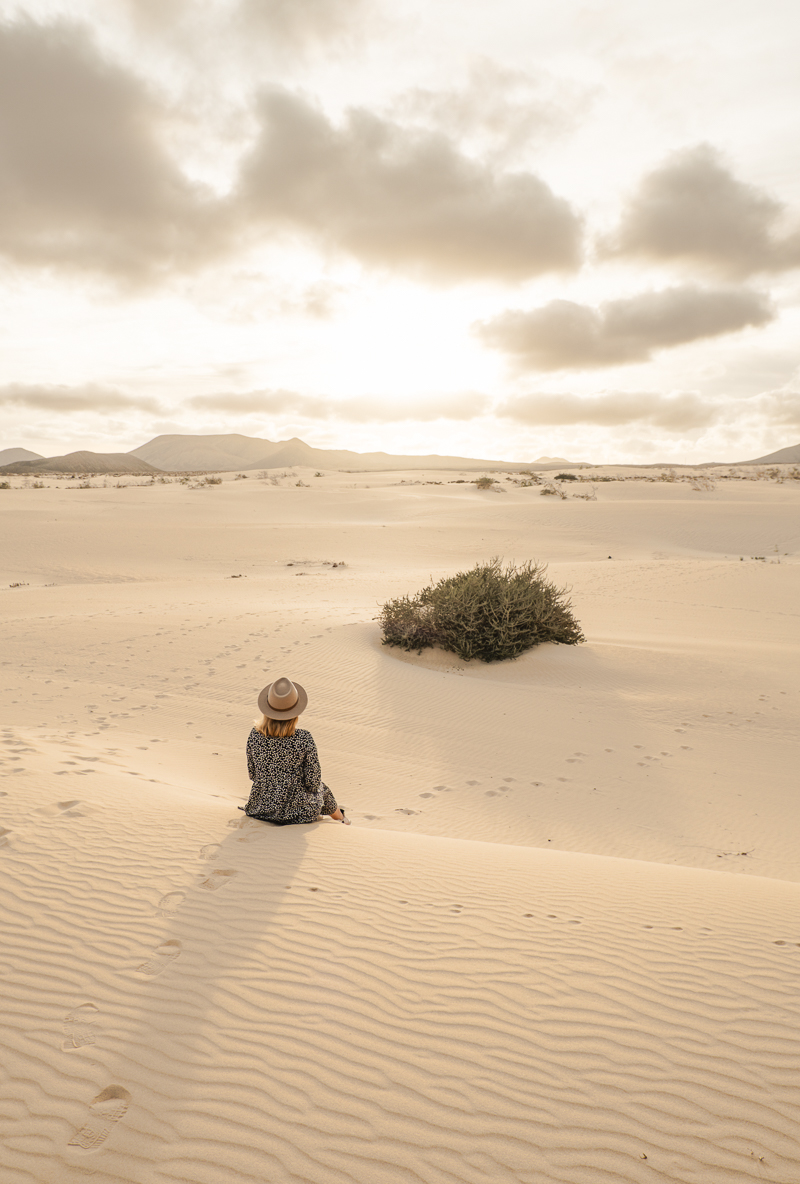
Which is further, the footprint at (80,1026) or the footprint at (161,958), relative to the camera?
the footprint at (161,958)

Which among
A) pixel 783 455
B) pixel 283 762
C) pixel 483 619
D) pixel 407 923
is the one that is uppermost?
pixel 783 455

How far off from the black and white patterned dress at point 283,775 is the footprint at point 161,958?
1.58 meters

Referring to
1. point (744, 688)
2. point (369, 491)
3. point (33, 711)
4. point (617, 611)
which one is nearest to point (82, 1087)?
point (33, 711)

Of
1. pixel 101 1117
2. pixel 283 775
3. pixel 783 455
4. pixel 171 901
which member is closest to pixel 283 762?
pixel 283 775

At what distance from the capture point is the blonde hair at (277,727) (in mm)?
4316

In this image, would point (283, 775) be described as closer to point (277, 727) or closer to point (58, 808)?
point (277, 727)

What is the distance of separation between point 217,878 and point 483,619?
6.46 meters

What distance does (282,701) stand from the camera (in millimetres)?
4211

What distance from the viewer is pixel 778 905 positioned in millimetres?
3561

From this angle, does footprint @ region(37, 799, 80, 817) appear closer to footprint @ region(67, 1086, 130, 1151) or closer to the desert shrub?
footprint @ region(67, 1086, 130, 1151)

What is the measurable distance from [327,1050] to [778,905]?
8.83 feet

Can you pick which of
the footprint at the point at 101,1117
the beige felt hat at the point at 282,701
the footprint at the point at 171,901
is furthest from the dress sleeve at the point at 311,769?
the footprint at the point at 101,1117

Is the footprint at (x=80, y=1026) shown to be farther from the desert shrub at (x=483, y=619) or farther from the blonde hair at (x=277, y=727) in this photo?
the desert shrub at (x=483, y=619)

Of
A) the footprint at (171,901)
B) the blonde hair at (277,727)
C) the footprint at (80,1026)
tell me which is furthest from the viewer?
the blonde hair at (277,727)
